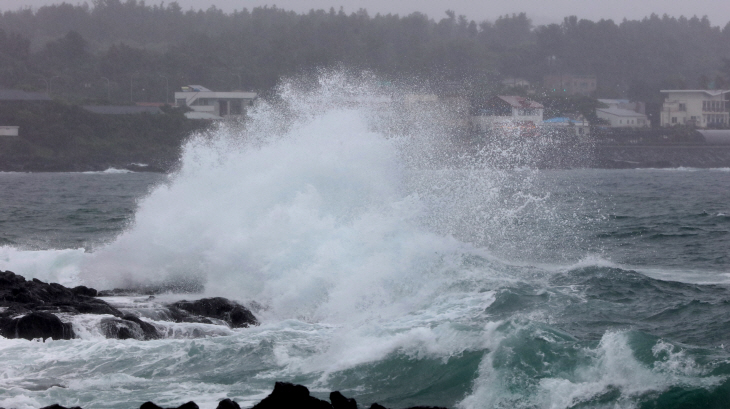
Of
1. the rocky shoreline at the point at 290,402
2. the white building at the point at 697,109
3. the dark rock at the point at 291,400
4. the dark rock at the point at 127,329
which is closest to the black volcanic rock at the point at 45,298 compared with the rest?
the dark rock at the point at 127,329

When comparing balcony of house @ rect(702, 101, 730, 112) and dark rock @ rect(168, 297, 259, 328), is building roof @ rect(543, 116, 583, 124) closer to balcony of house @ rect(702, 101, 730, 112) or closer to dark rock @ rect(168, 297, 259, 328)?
balcony of house @ rect(702, 101, 730, 112)

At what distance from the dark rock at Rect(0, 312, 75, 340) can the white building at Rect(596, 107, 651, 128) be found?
83659 millimetres

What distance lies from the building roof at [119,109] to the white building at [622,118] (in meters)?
45.3

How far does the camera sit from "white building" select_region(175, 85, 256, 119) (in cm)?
7969

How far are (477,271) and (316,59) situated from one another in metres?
86.5

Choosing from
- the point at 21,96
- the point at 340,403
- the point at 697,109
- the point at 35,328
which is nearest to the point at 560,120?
the point at 697,109

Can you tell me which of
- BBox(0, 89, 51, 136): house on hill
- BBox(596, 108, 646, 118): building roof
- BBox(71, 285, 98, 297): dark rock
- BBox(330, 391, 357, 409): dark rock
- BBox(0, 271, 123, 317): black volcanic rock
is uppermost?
BBox(0, 89, 51, 136): house on hill

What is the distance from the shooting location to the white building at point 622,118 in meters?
90.6

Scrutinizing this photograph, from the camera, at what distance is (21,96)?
77500 mm

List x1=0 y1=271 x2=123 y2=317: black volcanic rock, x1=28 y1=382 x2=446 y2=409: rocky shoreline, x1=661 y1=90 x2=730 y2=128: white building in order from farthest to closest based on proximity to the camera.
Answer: x1=661 y1=90 x2=730 y2=128: white building
x1=0 y1=271 x2=123 y2=317: black volcanic rock
x1=28 y1=382 x2=446 y2=409: rocky shoreline

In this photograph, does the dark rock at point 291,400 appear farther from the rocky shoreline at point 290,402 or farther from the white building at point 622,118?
the white building at point 622,118

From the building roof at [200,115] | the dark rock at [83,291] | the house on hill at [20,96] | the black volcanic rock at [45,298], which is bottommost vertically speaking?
the dark rock at [83,291]

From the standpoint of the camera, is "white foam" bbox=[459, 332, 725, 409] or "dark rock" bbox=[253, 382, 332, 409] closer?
"dark rock" bbox=[253, 382, 332, 409]

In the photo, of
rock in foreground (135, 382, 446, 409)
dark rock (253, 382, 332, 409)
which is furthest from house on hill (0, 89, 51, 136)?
dark rock (253, 382, 332, 409)
